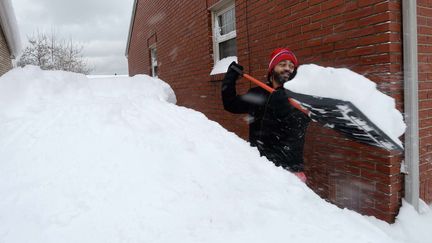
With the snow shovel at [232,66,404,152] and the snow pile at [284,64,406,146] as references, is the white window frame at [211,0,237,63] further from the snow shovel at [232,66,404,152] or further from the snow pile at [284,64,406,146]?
the snow pile at [284,64,406,146]

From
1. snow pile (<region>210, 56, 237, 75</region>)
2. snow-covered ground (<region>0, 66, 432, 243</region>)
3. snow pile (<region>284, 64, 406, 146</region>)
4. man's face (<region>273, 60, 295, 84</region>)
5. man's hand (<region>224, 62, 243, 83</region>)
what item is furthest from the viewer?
snow pile (<region>210, 56, 237, 75</region>)

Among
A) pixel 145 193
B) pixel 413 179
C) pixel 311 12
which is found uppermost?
pixel 311 12

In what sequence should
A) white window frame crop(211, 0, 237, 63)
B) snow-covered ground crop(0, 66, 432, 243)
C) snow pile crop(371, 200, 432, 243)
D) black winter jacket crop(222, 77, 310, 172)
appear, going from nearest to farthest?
snow-covered ground crop(0, 66, 432, 243)
snow pile crop(371, 200, 432, 243)
black winter jacket crop(222, 77, 310, 172)
white window frame crop(211, 0, 237, 63)

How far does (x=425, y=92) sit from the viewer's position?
2.95 meters

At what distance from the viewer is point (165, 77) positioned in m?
9.32

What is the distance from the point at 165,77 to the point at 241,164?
7455mm

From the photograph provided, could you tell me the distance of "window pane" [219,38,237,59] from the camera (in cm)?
566

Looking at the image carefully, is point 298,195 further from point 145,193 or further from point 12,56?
point 12,56

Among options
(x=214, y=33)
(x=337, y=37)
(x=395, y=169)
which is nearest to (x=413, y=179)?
(x=395, y=169)

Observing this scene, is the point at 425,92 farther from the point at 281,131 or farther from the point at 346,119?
the point at 281,131

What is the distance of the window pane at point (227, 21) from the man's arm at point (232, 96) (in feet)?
8.63

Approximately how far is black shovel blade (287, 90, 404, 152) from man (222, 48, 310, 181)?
6.2 inches

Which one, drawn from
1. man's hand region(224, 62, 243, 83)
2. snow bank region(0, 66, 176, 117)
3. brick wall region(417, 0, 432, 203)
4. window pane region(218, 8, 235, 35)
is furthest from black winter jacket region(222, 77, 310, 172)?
window pane region(218, 8, 235, 35)

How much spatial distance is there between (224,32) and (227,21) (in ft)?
0.65
